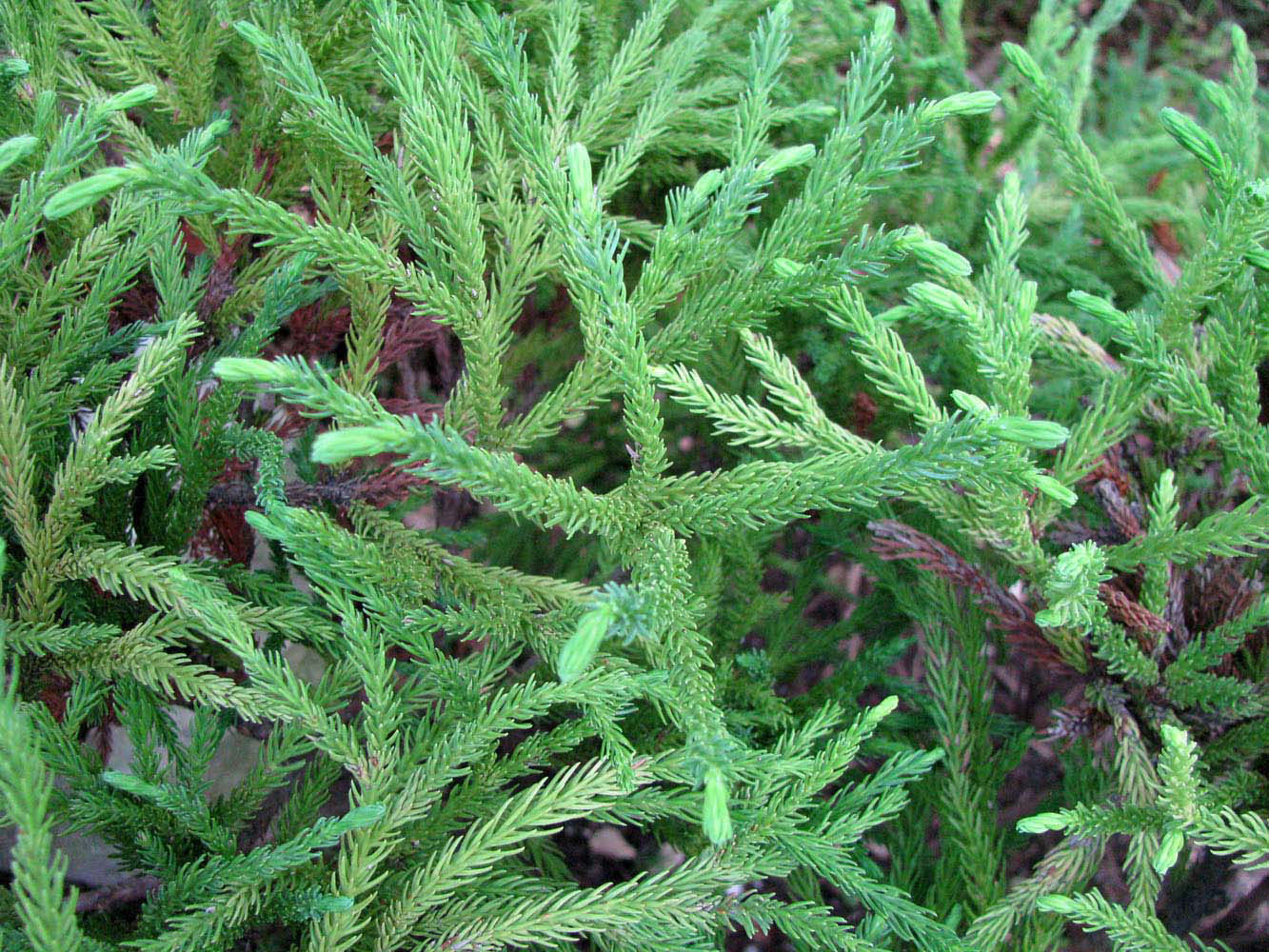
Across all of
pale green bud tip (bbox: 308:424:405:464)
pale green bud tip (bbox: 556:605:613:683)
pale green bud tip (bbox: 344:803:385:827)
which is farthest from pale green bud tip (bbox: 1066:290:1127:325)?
pale green bud tip (bbox: 344:803:385:827)

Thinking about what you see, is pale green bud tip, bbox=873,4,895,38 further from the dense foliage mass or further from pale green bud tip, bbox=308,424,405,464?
pale green bud tip, bbox=308,424,405,464

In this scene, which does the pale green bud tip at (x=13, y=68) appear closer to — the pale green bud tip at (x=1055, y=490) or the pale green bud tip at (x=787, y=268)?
the pale green bud tip at (x=787, y=268)

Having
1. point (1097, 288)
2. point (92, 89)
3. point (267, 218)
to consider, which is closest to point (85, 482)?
point (267, 218)

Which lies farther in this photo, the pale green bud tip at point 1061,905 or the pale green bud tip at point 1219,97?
the pale green bud tip at point 1219,97

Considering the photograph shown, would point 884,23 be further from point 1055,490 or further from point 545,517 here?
point 545,517

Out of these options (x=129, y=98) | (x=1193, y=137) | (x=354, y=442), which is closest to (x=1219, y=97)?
(x=1193, y=137)

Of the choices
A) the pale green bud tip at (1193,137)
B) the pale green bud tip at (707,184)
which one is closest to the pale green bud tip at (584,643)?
the pale green bud tip at (707,184)

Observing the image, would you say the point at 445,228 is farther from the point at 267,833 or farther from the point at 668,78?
the point at 267,833
